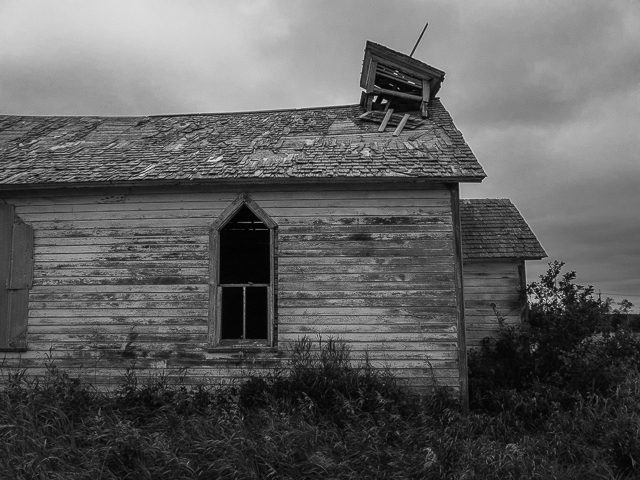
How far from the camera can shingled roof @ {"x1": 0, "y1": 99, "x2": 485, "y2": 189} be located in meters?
8.59

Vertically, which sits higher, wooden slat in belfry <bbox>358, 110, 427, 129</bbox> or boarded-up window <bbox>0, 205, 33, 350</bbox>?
wooden slat in belfry <bbox>358, 110, 427, 129</bbox>

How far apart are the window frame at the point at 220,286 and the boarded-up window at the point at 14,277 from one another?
10.5 feet

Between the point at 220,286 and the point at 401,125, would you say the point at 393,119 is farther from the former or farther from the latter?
the point at 220,286

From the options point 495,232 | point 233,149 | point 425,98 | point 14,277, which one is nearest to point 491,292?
point 495,232

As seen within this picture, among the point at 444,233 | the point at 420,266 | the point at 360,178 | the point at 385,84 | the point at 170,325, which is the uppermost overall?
the point at 385,84

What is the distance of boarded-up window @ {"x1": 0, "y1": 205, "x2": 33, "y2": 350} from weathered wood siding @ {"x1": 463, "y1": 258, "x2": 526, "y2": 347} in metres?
8.93

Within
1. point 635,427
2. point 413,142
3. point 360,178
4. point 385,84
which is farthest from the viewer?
point 385,84

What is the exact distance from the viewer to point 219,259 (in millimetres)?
8664

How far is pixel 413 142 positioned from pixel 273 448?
20.4 ft

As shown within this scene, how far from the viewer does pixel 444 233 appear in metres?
8.48

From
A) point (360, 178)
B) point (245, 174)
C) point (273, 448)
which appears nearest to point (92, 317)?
point (245, 174)

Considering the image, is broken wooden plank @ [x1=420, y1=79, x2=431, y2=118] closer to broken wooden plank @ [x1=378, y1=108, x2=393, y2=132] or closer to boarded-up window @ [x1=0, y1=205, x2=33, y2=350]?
broken wooden plank @ [x1=378, y1=108, x2=393, y2=132]

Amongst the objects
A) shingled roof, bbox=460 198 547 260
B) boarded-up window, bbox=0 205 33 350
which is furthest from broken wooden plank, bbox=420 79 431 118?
boarded-up window, bbox=0 205 33 350

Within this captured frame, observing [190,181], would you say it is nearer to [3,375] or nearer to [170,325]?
[170,325]
